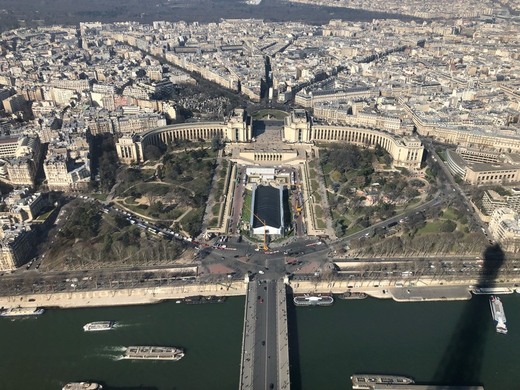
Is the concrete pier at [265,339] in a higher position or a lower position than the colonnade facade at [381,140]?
lower

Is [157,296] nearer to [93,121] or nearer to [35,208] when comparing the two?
[35,208]

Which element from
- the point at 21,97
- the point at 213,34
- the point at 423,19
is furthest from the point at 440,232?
the point at 423,19

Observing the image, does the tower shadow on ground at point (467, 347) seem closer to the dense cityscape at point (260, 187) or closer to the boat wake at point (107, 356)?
the dense cityscape at point (260, 187)

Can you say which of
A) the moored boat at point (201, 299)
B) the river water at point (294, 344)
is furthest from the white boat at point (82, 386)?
the moored boat at point (201, 299)

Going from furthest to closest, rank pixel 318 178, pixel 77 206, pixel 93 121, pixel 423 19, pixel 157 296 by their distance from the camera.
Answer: pixel 423 19 < pixel 93 121 < pixel 318 178 < pixel 77 206 < pixel 157 296

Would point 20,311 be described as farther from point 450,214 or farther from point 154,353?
point 450,214

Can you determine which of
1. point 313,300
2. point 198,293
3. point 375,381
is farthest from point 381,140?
point 375,381
